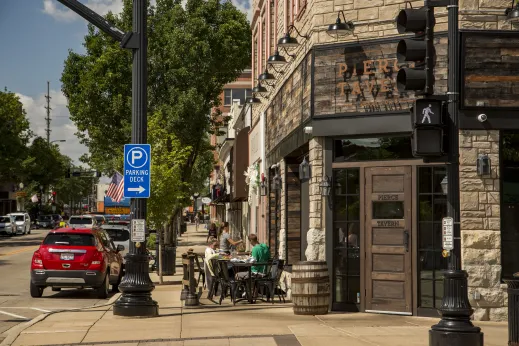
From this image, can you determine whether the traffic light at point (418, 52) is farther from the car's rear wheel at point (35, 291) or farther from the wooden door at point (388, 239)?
the car's rear wheel at point (35, 291)

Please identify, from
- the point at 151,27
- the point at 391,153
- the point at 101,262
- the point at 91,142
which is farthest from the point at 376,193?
the point at 91,142

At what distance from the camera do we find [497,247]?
14.1 meters

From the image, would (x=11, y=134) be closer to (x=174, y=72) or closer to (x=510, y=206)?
(x=174, y=72)

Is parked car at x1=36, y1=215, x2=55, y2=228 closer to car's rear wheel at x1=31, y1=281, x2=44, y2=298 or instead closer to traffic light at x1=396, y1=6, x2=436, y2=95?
car's rear wheel at x1=31, y1=281, x2=44, y2=298

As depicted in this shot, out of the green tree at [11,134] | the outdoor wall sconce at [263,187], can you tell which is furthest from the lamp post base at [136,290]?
the green tree at [11,134]

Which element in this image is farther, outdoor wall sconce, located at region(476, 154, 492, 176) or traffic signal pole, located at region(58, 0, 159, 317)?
traffic signal pole, located at region(58, 0, 159, 317)

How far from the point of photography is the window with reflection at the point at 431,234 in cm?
1439

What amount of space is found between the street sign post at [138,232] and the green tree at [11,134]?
43638mm

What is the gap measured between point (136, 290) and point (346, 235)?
151 inches

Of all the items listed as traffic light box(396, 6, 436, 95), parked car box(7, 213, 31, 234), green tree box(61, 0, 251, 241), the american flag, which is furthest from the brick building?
parked car box(7, 213, 31, 234)

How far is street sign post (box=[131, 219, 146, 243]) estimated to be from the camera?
14.5 meters

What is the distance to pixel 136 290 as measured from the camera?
14.4 metres

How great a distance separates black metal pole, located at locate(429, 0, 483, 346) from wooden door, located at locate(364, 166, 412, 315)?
14.6 ft

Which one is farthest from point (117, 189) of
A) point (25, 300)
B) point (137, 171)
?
point (137, 171)
